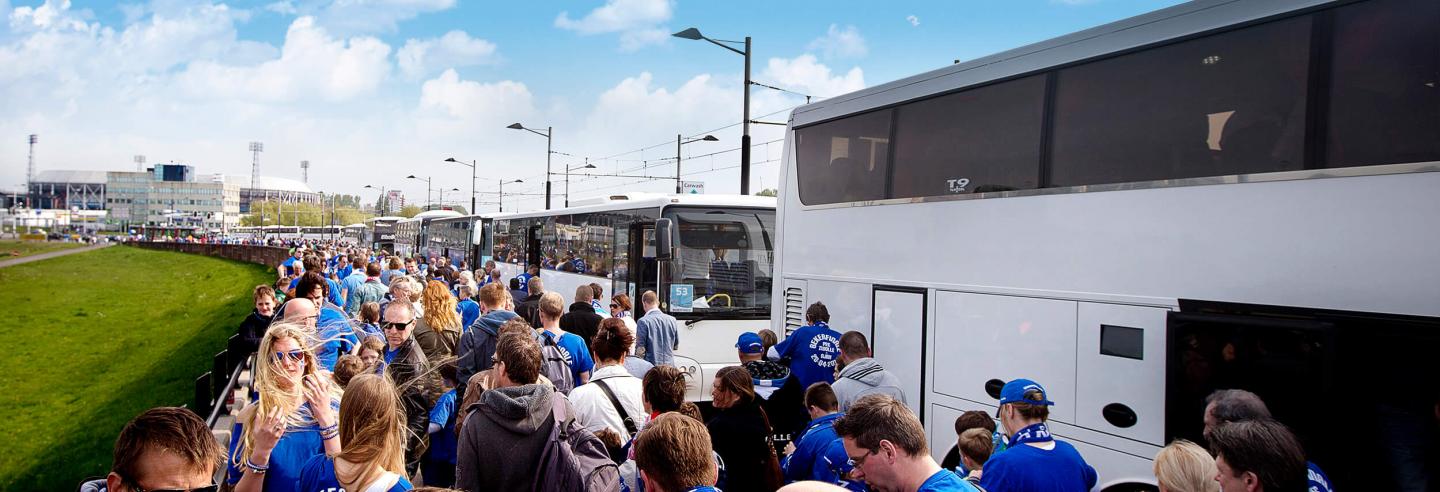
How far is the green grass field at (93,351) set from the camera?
1423 centimetres

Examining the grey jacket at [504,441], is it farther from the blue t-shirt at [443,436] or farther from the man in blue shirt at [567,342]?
the man in blue shirt at [567,342]

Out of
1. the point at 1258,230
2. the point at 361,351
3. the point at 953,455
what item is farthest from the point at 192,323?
the point at 1258,230

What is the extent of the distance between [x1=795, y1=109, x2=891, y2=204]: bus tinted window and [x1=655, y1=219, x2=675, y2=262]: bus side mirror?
2.97 m

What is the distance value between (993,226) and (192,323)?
3446cm

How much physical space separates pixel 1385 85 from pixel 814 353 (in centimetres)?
453

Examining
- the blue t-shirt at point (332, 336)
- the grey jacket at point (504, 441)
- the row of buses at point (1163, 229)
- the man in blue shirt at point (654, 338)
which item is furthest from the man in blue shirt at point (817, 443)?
the man in blue shirt at point (654, 338)

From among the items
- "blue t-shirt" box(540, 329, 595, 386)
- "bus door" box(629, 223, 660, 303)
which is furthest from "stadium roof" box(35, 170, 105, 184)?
"blue t-shirt" box(540, 329, 595, 386)

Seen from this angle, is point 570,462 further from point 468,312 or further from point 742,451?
point 468,312

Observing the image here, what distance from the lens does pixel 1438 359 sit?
13.1ft

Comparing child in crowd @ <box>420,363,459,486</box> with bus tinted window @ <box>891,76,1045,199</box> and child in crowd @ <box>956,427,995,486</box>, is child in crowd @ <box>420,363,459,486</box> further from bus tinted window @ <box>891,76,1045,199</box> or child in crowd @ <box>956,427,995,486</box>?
bus tinted window @ <box>891,76,1045,199</box>

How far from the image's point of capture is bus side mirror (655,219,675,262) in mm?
11359

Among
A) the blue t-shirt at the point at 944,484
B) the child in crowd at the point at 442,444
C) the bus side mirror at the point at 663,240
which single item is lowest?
the child in crowd at the point at 442,444

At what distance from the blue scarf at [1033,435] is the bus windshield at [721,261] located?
7.67 metres

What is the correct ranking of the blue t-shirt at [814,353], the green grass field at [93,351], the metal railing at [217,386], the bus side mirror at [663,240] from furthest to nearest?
1. the green grass field at [93,351]
2. the bus side mirror at [663,240]
3. the metal railing at [217,386]
4. the blue t-shirt at [814,353]
